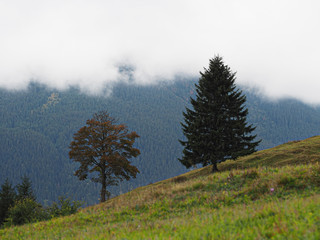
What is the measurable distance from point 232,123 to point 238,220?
78.5 feet

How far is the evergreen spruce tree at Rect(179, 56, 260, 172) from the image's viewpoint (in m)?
28.0

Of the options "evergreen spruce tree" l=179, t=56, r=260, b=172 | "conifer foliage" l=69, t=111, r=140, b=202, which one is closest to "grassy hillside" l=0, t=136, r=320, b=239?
"evergreen spruce tree" l=179, t=56, r=260, b=172

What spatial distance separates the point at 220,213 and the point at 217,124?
22276mm

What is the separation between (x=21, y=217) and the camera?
20.7 metres

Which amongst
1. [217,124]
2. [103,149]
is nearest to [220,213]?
[217,124]

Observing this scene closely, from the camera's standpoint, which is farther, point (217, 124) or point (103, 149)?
point (103, 149)

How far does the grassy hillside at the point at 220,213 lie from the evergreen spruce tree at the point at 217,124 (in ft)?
50.5

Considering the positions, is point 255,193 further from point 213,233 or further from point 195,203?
point 213,233

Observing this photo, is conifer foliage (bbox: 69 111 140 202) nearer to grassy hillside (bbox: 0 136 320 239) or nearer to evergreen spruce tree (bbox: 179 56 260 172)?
evergreen spruce tree (bbox: 179 56 260 172)

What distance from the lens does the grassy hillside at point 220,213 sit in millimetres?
4727

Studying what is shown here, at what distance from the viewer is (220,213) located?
23.0ft

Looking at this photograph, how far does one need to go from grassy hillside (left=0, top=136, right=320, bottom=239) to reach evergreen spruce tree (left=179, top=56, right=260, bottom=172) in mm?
15393

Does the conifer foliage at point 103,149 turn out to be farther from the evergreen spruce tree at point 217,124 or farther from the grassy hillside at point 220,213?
the grassy hillside at point 220,213

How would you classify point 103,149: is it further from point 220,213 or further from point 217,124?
point 220,213
